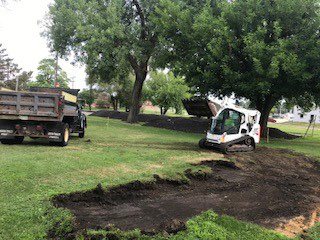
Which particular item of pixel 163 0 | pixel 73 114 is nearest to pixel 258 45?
A: pixel 163 0

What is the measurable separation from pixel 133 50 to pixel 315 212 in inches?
879

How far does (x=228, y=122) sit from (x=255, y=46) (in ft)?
17.0

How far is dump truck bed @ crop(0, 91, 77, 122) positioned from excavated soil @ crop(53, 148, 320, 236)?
19.0 ft

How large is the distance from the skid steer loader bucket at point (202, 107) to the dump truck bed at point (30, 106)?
25.2 feet

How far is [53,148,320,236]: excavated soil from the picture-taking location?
5.80 metres

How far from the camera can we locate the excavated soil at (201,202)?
5797 millimetres

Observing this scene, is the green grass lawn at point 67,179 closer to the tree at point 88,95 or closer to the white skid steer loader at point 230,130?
the white skid steer loader at point 230,130

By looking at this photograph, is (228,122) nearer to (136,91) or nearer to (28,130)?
(28,130)

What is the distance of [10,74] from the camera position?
9219 centimetres

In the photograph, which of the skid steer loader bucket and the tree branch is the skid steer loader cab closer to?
the skid steer loader bucket

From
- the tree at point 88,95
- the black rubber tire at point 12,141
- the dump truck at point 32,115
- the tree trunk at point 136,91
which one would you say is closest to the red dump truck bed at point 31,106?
the dump truck at point 32,115

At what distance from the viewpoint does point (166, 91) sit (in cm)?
5175

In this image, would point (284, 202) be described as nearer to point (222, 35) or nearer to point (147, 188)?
point (147, 188)

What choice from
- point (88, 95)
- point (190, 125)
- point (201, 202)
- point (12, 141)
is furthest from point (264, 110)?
point (88, 95)
